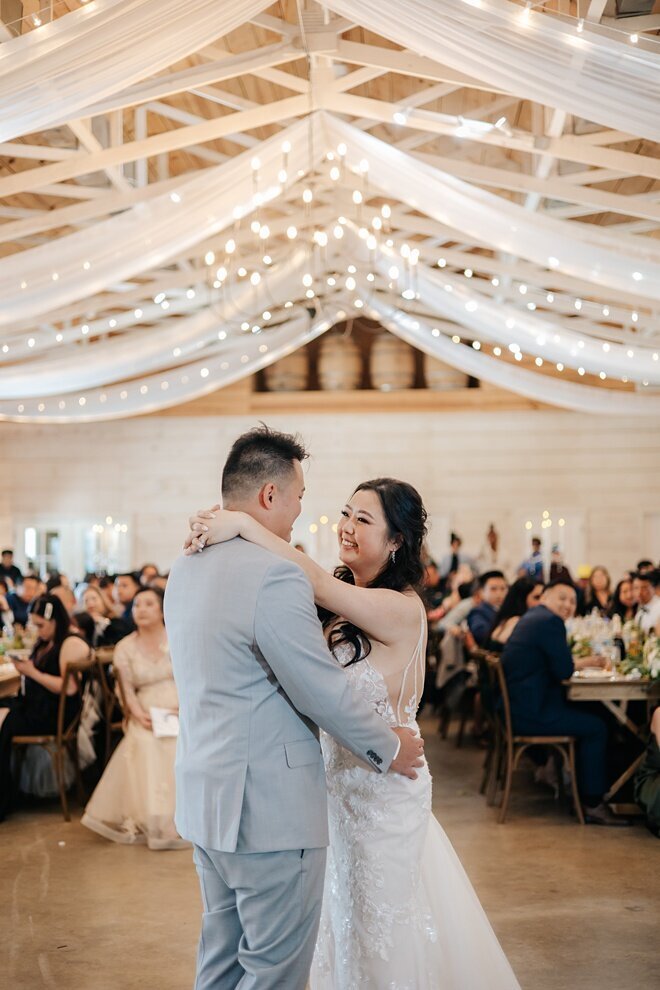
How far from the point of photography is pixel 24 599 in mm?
11523

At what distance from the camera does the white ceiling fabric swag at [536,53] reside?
13.5 ft

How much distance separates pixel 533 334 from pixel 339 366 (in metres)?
8.53

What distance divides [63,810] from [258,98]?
18.4 feet

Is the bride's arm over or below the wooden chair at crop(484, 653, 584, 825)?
over

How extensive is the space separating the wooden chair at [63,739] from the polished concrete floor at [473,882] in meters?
0.21

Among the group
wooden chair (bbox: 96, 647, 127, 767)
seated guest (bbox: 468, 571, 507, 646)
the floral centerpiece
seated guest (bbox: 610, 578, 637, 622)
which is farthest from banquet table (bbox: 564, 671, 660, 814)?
seated guest (bbox: 610, 578, 637, 622)

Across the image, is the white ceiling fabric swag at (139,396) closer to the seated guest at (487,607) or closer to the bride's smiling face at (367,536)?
the seated guest at (487,607)

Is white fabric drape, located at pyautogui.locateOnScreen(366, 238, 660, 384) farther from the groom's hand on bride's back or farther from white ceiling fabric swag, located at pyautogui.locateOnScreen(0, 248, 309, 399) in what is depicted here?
the groom's hand on bride's back

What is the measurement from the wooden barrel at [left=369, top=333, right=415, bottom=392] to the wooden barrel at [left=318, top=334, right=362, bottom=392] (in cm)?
27

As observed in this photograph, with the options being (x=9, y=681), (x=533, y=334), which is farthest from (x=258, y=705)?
(x=533, y=334)

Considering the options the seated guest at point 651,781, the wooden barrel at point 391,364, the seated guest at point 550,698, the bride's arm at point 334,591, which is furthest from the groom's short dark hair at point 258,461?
the wooden barrel at point 391,364

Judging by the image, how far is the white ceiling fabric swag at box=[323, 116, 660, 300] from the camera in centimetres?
615

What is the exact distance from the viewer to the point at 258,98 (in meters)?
8.52

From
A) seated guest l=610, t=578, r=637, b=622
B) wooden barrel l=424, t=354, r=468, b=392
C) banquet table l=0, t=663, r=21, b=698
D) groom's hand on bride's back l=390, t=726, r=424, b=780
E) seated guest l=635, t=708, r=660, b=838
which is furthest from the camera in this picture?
wooden barrel l=424, t=354, r=468, b=392
